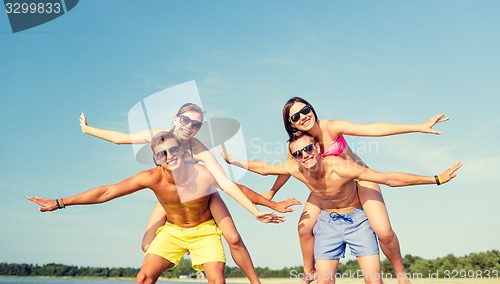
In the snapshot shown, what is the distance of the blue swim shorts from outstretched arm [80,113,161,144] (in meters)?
3.43

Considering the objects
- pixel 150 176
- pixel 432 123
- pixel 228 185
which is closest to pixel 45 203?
pixel 150 176

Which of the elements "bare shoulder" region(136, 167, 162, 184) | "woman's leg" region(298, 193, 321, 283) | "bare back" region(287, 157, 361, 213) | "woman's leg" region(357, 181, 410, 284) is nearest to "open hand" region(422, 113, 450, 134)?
"woman's leg" region(357, 181, 410, 284)

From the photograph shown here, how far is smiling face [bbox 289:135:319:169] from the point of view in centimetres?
852

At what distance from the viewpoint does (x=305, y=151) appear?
27.9ft

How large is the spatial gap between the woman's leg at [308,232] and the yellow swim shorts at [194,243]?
1.53 meters

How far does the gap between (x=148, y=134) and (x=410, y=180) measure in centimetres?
455

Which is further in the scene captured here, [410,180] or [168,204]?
[168,204]

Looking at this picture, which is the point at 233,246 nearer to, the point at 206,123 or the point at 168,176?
the point at 168,176

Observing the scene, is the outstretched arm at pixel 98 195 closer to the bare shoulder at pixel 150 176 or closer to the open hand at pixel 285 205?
the bare shoulder at pixel 150 176

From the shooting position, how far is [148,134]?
31.0ft

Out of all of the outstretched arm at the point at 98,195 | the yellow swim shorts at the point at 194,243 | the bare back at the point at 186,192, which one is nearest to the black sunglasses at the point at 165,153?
the bare back at the point at 186,192

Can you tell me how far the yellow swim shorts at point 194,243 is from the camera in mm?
9086

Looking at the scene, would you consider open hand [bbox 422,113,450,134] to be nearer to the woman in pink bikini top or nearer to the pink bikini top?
the woman in pink bikini top

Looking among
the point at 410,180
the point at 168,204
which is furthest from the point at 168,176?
the point at 410,180
